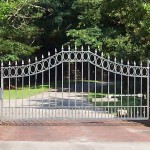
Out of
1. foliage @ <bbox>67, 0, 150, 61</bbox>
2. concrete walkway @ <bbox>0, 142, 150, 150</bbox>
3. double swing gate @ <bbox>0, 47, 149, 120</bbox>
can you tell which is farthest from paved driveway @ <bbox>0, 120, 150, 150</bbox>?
foliage @ <bbox>67, 0, 150, 61</bbox>

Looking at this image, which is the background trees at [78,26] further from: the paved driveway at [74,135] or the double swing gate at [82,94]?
the paved driveway at [74,135]

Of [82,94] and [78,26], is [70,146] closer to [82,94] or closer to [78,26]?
[82,94]

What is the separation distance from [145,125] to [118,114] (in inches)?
50.6

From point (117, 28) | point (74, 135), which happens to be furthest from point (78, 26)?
point (74, 135)

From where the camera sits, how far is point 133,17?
1591 centimetres

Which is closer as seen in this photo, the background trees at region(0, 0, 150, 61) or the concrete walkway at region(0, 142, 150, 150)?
the concrete walkway at region(0, 142, 150, 150)

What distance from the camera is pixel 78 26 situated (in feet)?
105

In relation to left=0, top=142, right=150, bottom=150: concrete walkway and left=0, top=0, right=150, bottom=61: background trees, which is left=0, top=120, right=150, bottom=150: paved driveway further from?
left=0, top=0, right=150, bottom=61: background trees

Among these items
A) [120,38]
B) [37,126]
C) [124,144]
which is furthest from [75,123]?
[120,38]

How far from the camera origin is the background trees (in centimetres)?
1617

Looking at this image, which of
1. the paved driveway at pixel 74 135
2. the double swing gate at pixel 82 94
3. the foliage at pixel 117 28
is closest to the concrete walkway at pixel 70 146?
the paved driveway at pixel 74 135

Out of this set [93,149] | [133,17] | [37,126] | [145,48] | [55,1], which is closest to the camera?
[93,149]

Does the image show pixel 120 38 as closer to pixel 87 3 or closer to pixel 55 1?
pixel 87 3

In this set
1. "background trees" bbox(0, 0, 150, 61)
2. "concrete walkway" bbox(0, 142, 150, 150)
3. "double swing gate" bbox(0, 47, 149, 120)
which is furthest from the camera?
"background trees" bbox(0, 0, 150, 61)
